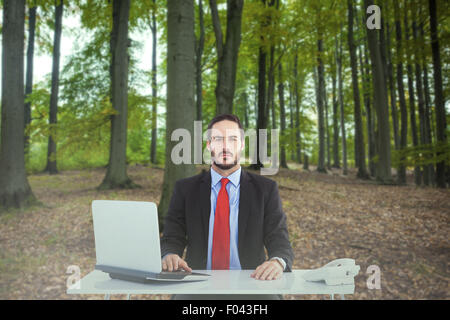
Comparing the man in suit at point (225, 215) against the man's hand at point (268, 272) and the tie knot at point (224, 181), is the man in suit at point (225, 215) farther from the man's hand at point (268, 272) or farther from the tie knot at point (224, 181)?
the man's hand at point (268, 272)

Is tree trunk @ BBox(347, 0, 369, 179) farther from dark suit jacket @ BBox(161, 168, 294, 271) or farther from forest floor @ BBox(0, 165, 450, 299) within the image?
dark suit jacket @ BBox(161, 168, 294, 271)

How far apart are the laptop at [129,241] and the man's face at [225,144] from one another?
72cm

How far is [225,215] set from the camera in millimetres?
1996

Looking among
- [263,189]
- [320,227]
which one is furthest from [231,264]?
[320,227]

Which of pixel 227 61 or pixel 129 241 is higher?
pixel 227 61

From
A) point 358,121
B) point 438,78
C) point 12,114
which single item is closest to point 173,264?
point 12,114

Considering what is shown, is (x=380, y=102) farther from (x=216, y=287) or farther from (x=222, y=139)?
(x=216, y=287)

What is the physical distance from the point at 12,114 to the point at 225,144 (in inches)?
230

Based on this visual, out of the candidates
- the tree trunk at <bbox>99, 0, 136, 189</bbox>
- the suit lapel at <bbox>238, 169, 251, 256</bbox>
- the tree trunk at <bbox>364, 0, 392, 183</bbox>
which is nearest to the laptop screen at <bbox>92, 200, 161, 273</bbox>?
the suit lapel at <bbox>238, 169, 251, 256</bbox>

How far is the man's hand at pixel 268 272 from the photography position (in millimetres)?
1588

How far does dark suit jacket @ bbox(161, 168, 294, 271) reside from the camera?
201cm

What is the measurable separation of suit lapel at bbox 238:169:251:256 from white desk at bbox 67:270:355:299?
1.34 feet

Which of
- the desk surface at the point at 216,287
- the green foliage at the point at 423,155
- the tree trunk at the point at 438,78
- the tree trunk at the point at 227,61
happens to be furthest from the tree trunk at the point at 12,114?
the tree trunk at the point at 438,78

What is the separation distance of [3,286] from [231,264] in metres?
3.23
